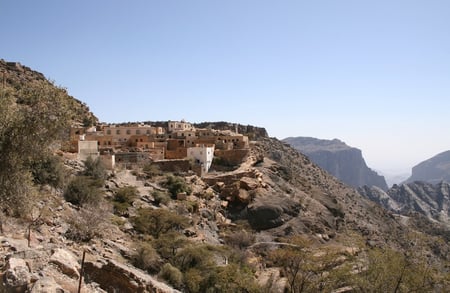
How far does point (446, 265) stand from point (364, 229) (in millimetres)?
28434

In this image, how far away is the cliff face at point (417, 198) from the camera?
11662cm

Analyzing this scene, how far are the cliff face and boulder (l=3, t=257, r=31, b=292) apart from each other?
393 ft

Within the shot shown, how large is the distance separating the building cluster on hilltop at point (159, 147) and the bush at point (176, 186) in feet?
16.9

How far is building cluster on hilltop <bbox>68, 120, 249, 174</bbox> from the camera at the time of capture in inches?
1368

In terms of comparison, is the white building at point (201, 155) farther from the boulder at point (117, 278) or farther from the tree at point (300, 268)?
the boulder at point (117, 278)

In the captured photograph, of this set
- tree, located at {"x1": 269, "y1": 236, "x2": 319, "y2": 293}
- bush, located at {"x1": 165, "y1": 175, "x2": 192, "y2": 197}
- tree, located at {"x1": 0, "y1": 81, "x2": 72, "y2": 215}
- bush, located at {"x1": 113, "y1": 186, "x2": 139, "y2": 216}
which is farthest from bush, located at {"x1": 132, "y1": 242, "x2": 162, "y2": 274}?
bush, located at {"x1": 165, "y1": 175, "x2": 192, "y2": 197}

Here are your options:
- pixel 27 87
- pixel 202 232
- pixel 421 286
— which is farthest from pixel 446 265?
pixel 27 87

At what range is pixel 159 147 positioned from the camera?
1631 inches

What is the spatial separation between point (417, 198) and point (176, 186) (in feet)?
386

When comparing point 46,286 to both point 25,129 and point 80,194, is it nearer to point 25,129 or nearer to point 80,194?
point 25,129

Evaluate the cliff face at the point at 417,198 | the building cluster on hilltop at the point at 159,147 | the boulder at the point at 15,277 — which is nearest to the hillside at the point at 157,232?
the boulder at the point at 15,277

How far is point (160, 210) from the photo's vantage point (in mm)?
23250

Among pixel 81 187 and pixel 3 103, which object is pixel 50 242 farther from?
pixel 81 187

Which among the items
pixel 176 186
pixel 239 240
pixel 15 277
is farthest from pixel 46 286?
pixel 176 186
